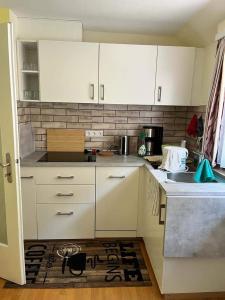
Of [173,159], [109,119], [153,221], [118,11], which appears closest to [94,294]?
[153,221]

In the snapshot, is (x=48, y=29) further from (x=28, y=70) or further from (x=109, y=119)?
(x=109, y=119)

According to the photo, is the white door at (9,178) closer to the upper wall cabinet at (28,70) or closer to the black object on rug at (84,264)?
the black object on rug at (84,264)

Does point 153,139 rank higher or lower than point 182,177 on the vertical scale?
higher

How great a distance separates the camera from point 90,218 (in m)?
2.41

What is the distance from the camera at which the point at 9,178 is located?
1.70m

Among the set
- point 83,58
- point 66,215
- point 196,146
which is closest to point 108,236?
point 66,215

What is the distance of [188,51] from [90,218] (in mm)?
1950

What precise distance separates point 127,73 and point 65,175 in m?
1.18

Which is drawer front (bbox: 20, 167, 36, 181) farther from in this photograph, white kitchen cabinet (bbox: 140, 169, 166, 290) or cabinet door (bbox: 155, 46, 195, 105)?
cabinet door (bbox: 155, 46, 195, 105)

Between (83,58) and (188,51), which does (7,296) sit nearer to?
(83,58)

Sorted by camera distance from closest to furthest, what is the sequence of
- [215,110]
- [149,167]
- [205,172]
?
[205,172] < [215,110] < [149,167]

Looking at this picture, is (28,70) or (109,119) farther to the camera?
(109,119)

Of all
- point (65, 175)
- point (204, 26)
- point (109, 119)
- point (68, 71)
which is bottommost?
point (65, 175)

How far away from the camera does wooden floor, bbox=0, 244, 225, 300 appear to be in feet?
5.81
